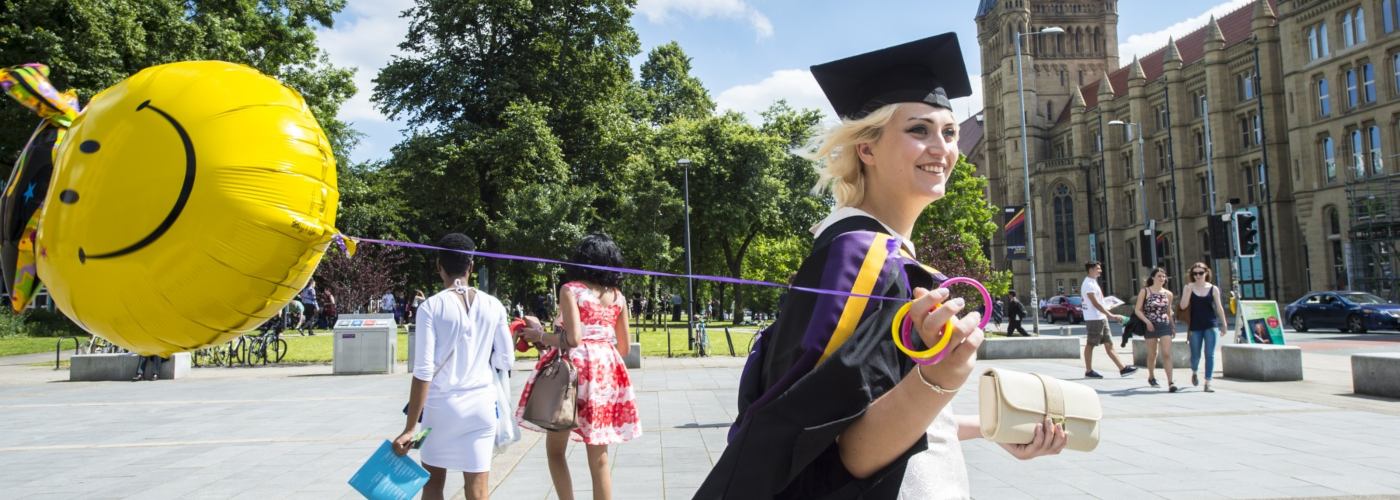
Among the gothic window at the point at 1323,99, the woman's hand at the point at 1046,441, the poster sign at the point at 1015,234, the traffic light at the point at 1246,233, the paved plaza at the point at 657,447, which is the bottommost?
the paved plaza at the point at 657,447

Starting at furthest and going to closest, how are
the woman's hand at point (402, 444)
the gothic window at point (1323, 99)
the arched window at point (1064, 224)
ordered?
the arched window at point (1064, 224) < the gothic window at point (1323, 99) < the woman's hand at point (402, 444)

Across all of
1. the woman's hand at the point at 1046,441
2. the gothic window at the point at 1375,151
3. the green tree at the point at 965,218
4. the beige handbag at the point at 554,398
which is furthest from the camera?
the gothic window at the point at 1375,151

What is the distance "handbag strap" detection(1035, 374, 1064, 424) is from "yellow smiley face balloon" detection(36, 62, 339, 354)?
74.9 inches

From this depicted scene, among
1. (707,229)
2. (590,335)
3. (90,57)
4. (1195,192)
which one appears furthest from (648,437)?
(1195,192)

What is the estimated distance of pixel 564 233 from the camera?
100 ft

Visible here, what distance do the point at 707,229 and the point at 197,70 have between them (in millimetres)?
40805

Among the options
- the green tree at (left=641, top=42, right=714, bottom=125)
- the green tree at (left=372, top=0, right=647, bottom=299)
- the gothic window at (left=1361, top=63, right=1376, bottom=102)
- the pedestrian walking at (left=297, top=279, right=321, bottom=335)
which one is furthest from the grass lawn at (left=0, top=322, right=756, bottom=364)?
the gothic window at (left=1361, top=63, right=1376, bottom=102)

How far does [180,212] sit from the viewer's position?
7.14 ft

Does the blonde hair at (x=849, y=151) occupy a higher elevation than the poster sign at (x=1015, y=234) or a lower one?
lower

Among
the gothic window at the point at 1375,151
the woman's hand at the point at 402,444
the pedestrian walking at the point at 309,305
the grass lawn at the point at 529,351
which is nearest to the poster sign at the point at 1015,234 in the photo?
the grass lawn at the point at 529,351

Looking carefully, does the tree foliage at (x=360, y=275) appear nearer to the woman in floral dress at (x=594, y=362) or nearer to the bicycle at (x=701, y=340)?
the bicycle at (x=701, y=340)

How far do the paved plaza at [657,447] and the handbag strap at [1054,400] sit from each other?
4.62m

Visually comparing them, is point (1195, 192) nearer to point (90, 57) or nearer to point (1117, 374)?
point (1117, 374)

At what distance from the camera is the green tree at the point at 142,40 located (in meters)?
16.4
